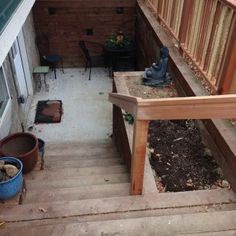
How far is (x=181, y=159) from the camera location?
9.29 ft

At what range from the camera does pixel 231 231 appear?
205 cm

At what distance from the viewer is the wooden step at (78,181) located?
3.02 metres

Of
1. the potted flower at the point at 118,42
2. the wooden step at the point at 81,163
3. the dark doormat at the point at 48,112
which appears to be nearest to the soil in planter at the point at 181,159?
the wooden step at the point at 81,163

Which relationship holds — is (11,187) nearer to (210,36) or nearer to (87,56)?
(210,36)

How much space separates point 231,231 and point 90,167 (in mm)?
1978

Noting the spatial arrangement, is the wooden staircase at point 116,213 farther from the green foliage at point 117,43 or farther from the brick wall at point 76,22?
the brick wall at point 76,22

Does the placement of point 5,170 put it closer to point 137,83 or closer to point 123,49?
point 137,83

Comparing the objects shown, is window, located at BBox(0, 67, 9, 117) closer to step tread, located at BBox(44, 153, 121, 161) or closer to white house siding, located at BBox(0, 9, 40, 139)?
white house siding, located at BBox(0, 9, 40, 139)

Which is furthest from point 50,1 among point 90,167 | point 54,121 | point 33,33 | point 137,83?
point 90,167

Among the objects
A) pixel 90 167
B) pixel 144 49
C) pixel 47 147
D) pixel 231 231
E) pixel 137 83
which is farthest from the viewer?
pixel 144 49

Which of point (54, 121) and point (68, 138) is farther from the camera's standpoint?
point (54, 121)

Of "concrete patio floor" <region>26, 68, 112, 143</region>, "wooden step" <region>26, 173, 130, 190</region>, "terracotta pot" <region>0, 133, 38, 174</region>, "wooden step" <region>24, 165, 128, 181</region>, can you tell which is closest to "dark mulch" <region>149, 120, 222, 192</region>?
"wooden step" <region>26, 173, 130, 190</region>

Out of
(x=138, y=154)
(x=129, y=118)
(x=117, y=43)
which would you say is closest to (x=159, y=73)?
(x=129, y=118)

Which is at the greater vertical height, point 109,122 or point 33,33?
point 33,33
